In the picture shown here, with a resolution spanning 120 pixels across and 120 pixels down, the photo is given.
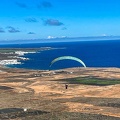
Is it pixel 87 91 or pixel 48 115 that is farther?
pixel 87 91

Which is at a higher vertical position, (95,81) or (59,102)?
(59,102)

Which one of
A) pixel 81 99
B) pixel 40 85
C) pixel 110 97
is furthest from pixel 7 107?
pixel 40 85

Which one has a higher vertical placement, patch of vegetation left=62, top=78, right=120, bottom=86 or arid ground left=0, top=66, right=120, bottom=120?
arid ground left=0, top=66, right=120, bottom=120

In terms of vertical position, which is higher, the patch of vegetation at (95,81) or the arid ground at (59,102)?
the arid ground at (59,102)

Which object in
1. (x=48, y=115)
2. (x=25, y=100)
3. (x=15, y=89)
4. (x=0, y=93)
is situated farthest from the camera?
(x=15, y=89)

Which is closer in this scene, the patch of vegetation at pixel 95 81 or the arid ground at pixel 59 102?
the arid ground at pixel 59 102

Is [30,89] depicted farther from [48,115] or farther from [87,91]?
[48,115]

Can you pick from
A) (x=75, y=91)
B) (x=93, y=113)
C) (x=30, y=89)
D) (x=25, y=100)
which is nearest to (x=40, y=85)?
(x=30, y=89)

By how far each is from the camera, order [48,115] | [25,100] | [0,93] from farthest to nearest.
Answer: [0,93], [25,100], [48,115]

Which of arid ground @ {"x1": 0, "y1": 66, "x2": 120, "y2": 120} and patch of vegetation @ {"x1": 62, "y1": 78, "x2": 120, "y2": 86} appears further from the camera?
patch of vegetation @ {"x1": 62, "y1": 78, "x2": 120, "y2": 86}

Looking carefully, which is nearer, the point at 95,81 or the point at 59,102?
the point at 59,102
